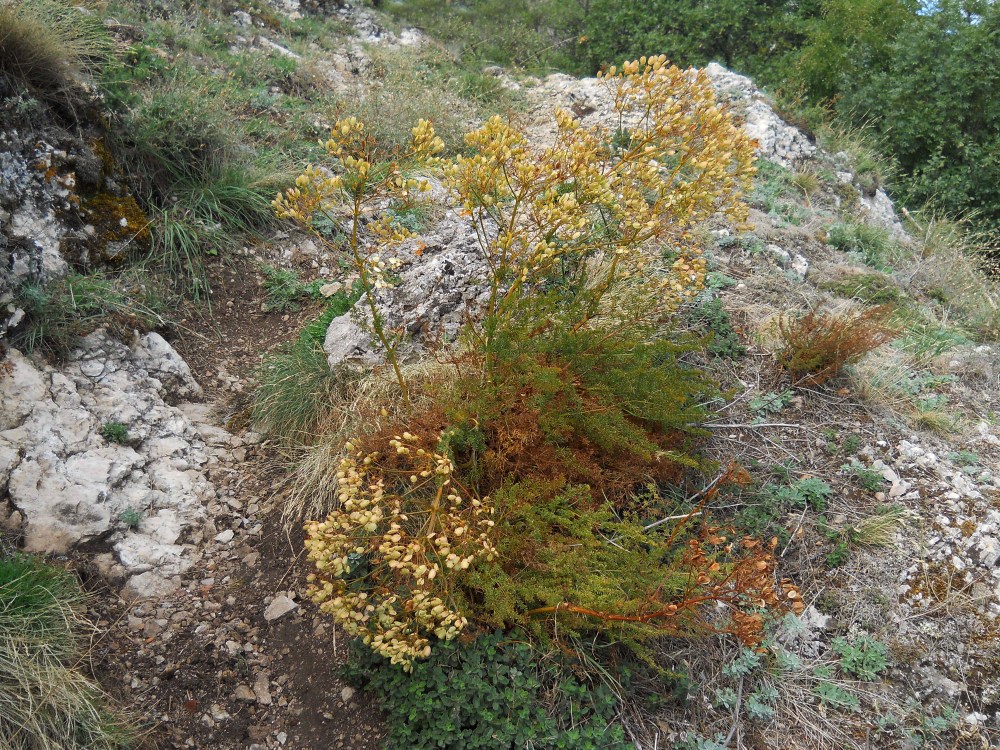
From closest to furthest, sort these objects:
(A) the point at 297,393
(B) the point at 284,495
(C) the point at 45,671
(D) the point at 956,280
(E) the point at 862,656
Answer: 1. (C) the point at 45,671
2. (E) the point at 862,656
3. (B) the point at 284,495
4. (A) the point at 297,393
5. (D) the point at 956,280

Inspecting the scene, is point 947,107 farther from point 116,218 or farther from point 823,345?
point 116,218

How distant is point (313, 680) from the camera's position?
264 centimetres

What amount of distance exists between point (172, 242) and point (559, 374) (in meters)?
2.87

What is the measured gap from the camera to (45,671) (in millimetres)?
2305

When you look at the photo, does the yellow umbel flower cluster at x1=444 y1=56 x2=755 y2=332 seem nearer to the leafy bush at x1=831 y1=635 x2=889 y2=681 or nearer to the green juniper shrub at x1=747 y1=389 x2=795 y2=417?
the green juniper shrub at x1=747 y1=389 x2=795 y2=417

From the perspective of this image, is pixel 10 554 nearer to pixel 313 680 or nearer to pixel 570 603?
pixel 313 680

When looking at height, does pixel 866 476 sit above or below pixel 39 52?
below

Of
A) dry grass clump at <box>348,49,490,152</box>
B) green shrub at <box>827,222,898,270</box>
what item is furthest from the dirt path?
green shrub at <box>827,222,898,270</box>

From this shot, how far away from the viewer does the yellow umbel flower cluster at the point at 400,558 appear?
87.5 inches

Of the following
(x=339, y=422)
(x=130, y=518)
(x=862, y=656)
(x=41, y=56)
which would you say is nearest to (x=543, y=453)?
(x=339, y=422)

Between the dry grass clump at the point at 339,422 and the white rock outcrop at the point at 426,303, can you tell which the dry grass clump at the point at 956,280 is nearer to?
the white rock outcrop at the point at 426,303

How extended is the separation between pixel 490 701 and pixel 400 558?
62 centimetres

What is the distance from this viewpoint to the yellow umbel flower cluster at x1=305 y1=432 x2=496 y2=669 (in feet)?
7.29

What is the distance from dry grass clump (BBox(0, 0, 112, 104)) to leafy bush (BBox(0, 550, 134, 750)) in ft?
9.10
